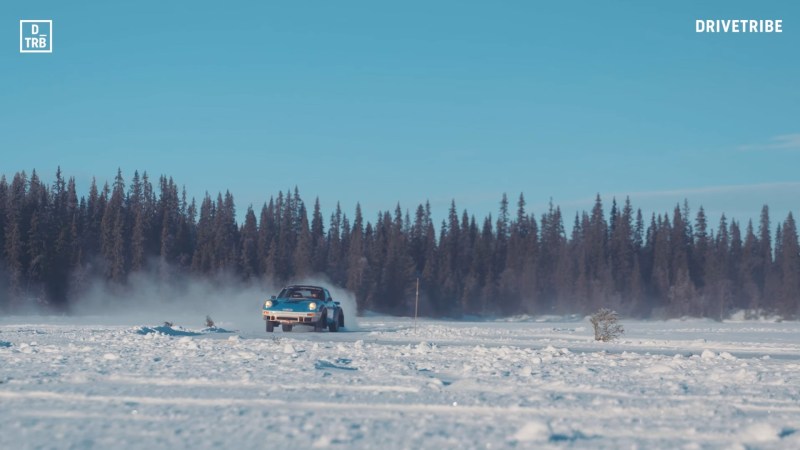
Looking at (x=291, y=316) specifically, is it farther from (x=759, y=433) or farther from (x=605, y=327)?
(x=759, y=433)

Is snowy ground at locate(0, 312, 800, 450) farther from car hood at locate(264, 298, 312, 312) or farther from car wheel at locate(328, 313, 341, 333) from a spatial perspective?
car wheel at locate(328, 313, 341, 333)

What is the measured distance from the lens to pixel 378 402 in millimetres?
9164

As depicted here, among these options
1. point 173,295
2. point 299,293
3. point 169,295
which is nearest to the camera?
point 299,293

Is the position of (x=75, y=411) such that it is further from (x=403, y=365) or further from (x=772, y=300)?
(x=772, y=300)

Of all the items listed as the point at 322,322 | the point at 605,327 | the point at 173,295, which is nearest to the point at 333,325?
the point at 322,322

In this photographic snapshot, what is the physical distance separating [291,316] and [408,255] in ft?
230

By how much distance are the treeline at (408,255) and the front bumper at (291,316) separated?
51182mm

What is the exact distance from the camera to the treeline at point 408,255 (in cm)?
7888

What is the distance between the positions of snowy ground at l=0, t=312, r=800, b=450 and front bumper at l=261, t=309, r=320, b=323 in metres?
12.5

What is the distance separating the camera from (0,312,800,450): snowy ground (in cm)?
722

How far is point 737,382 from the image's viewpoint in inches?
466

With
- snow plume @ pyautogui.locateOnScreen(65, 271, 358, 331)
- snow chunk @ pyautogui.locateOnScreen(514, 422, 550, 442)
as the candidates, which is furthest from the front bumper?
snow plume @ pyautogui.locateOnScreen(65, 271, 358, 331)

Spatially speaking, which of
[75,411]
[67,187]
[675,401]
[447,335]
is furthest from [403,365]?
[67,187]

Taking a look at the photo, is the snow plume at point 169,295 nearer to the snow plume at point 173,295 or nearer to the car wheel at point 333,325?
the snow plume at point 173,295
